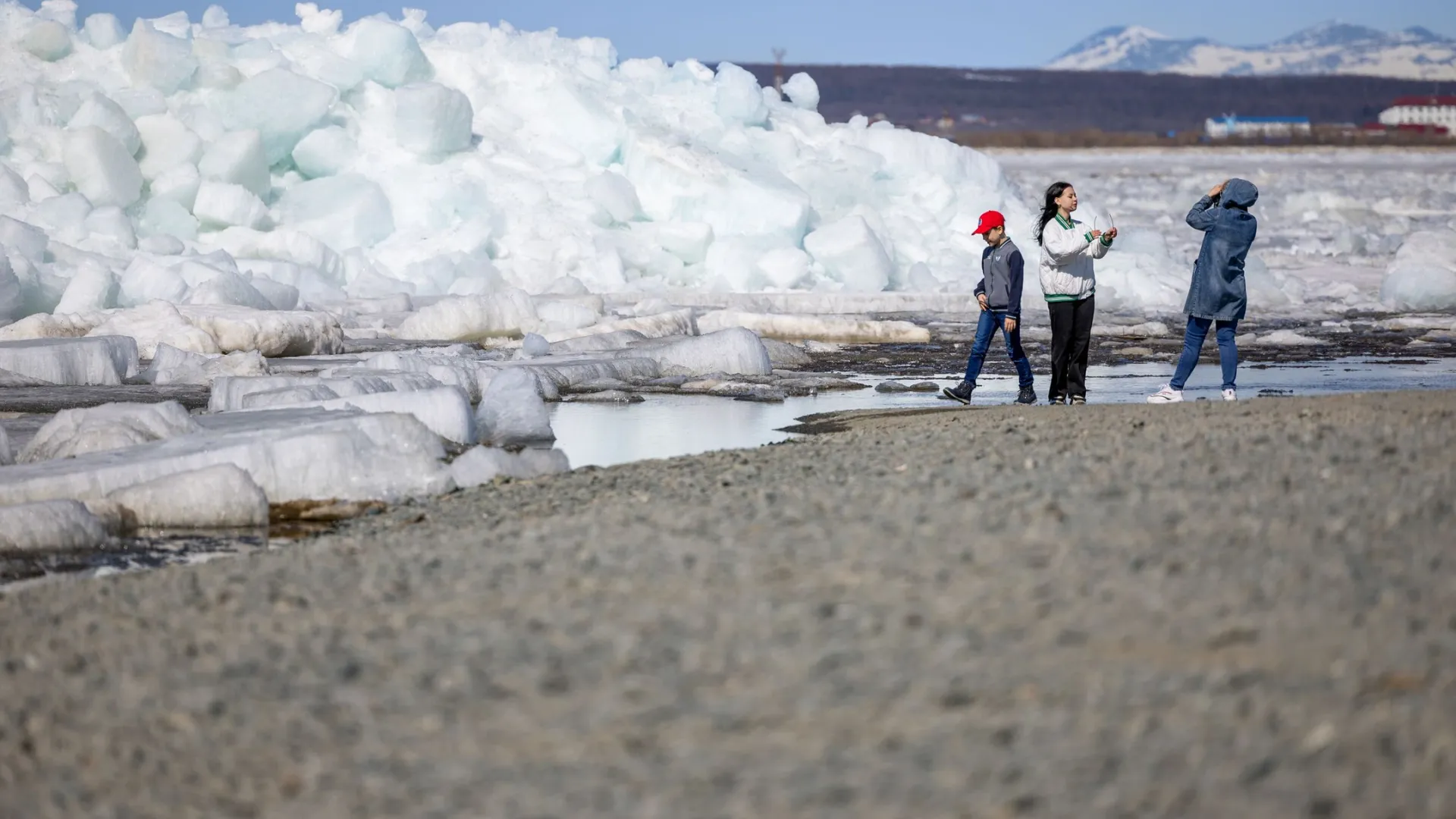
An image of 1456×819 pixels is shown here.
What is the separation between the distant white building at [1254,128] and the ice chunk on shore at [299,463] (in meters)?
67.4

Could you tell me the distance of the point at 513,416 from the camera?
23.7ft

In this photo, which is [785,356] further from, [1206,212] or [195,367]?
[1206,212]

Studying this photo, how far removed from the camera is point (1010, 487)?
410 cm

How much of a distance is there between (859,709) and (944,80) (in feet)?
358

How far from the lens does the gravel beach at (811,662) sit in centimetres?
239

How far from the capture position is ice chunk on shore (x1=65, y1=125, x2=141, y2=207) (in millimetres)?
15000

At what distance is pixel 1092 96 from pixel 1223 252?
10829 centimetres

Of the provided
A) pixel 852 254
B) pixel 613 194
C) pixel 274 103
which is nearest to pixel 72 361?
pixel 274 103

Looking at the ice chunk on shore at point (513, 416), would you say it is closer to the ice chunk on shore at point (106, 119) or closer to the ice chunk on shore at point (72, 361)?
the ice chunk on shore at point (72, 361)

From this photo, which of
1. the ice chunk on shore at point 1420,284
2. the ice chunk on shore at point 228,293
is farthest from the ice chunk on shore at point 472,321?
the ice chunk on shore at point 1420,284

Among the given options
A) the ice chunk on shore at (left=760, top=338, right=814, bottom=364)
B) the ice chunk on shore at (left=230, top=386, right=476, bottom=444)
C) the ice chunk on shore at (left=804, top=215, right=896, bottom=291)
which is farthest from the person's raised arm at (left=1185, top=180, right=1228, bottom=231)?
the ice chunk on shore at (left=804, top=215, right=896, bottom=291)

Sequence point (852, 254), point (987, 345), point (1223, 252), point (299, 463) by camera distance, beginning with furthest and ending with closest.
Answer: point (852, 254), point (987, 345), point (1223, 252), point (299, 463)

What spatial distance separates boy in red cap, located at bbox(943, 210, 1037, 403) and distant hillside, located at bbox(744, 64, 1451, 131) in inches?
3526

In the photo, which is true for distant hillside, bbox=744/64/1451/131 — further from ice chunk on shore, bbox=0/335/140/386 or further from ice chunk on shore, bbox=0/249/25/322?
ice chunk on shore, bbox=0/335/140/386
